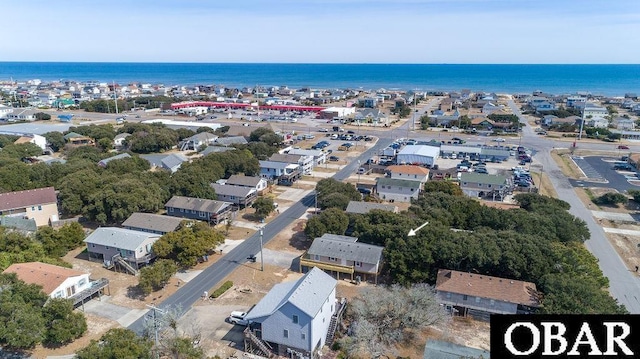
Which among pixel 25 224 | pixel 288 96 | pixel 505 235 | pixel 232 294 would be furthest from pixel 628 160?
pixel 288 96

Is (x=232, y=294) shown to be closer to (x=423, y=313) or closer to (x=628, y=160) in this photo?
(x=423, y=313)

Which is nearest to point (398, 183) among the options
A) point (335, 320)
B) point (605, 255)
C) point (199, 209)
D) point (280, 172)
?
point (280, 172)

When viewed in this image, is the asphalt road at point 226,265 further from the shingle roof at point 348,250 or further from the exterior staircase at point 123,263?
the shingle roof at point 348,250

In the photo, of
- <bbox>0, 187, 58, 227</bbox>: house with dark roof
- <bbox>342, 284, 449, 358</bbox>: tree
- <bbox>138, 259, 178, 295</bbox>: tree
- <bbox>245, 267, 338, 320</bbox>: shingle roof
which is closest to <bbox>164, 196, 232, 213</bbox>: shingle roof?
<bbox>138, 259, 178, 295</bbox>: tree

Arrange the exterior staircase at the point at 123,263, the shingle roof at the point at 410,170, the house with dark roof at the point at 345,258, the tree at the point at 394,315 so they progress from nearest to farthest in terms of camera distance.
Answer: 1. the tree at the point at 394,315
2. the house with dark roof at the point at 345,258
3. the exterior staircase at the point at 123,263
4. the shingle roof at the point at 410,170

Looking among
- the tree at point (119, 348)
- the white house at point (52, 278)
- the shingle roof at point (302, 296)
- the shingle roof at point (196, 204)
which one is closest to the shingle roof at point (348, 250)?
the shingle roof at point (302, 296)
